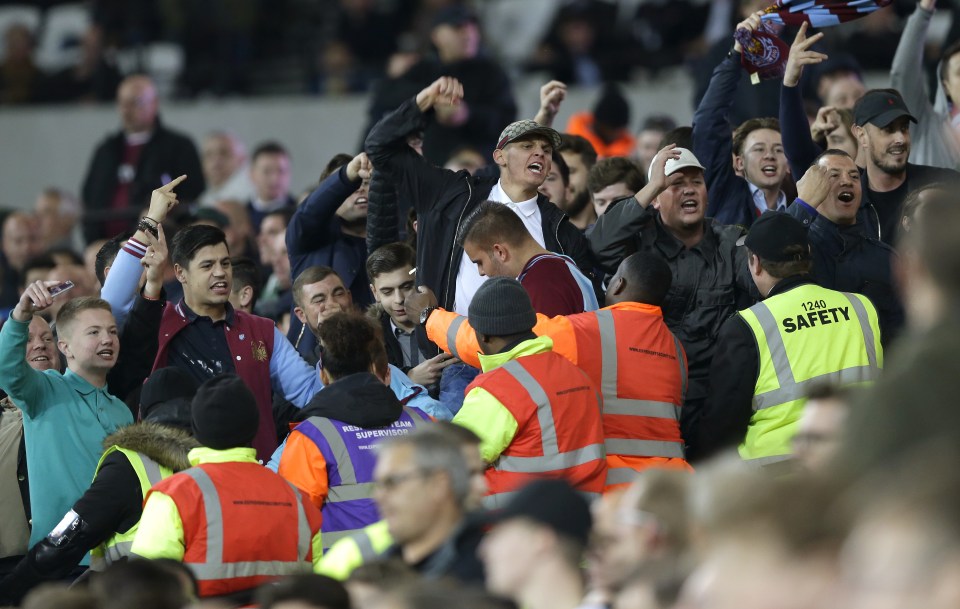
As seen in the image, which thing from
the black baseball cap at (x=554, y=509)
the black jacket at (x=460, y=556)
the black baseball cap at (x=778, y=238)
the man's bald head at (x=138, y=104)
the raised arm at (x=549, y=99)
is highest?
the man's bald head at (x=138, y=104)

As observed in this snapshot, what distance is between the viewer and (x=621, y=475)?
6465mm

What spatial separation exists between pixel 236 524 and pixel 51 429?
5.28 ft

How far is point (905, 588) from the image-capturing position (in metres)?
2.62

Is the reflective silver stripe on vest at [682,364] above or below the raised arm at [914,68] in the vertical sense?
below

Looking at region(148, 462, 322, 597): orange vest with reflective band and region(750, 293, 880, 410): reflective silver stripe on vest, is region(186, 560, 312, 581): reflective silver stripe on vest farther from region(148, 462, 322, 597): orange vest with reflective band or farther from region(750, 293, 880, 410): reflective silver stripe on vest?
region(750, 293, 880, 410): reflective silver stripe on vest

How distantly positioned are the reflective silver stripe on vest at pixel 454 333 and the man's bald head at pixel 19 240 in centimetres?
662

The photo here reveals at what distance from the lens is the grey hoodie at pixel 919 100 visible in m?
8.75

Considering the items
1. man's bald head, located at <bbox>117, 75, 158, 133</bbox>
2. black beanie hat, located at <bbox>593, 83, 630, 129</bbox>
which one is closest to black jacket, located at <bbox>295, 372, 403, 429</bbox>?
black beanie hat, located at <bbox>593, 83, 630, 129</bbox>

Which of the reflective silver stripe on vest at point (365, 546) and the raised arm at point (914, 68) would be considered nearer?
the reflective silver stripe on vest at point (365, 546)

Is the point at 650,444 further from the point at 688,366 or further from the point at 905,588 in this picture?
the point at 905,588

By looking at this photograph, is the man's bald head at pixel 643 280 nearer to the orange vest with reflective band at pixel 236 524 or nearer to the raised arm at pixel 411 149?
the raised arm at pixel 411 149

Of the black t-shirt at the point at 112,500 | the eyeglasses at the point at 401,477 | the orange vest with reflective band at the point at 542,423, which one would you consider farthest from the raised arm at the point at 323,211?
the eyeglasses at the point at 401,477

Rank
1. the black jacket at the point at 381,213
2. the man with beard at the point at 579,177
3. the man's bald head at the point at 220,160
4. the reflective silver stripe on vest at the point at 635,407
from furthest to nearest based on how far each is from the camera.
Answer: the man's bald head at the point at 220,160 → the man with beard at the point at 579,177 → the black jacket at the point at 381,213 → the reflective silver stripe on vest at the point at 635,407

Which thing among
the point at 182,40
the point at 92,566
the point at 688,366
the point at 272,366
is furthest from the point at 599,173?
the point at 182,40
